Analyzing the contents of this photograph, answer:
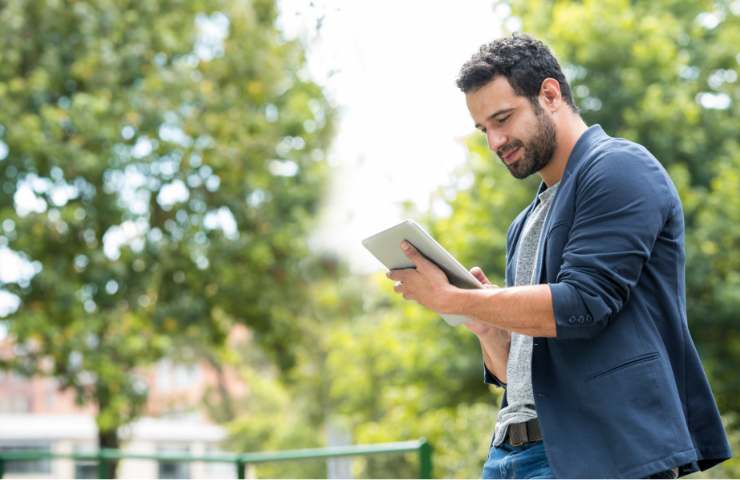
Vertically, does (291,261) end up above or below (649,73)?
below

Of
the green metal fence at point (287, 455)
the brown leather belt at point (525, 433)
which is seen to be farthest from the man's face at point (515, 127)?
the green metal fence at point (287, 455)

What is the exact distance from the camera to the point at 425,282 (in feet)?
6.97

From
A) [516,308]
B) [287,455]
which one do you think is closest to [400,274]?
[516,308]

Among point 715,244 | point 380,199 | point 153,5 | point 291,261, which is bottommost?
point 715,244

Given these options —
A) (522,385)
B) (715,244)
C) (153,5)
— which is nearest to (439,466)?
(715,244)

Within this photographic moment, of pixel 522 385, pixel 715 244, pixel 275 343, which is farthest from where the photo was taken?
pixel 275 343

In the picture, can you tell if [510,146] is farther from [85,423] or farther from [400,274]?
[85,423]

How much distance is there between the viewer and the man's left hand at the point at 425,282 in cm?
209

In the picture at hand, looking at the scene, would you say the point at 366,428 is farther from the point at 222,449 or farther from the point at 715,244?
the point at 222,449

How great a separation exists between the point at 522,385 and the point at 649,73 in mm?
11859

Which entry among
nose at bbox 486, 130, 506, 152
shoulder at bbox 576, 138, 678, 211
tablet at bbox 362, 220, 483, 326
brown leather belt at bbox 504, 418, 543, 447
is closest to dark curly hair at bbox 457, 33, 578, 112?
nose at bbox 486, 130, 506, 152

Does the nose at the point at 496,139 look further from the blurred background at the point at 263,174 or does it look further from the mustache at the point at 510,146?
the blurred background at the point at 263,174

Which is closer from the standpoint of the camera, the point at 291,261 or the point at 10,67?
the point at 10,67

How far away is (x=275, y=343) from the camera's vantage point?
1595 centimetres
